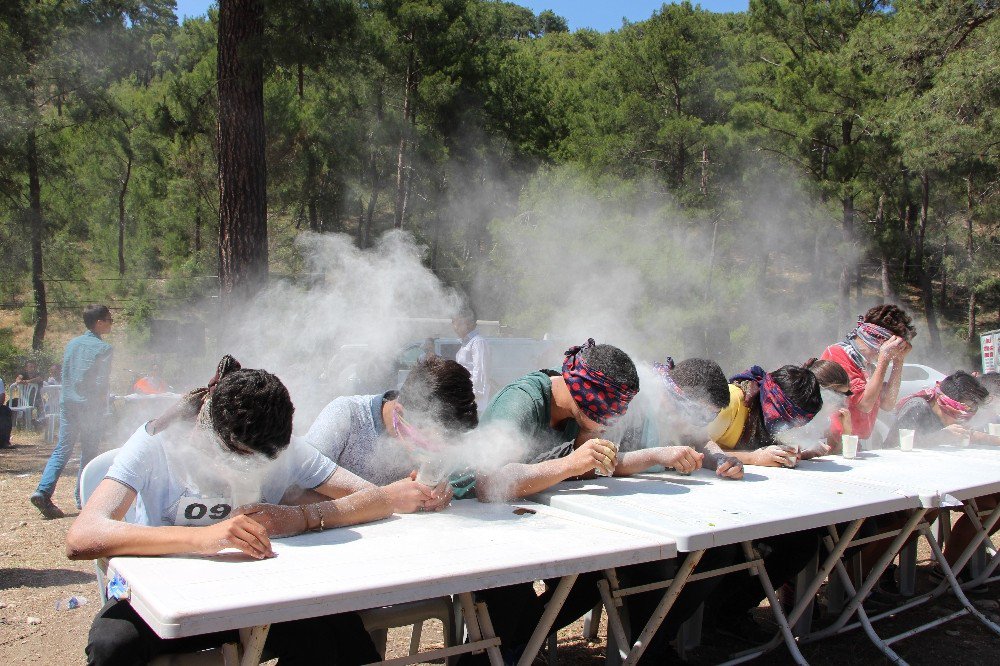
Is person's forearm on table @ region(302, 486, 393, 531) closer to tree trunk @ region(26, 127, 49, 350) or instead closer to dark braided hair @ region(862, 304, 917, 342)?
dark braided hair @ region(862, 304, 917, 342)

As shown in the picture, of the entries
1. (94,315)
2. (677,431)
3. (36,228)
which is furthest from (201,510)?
(36,228)

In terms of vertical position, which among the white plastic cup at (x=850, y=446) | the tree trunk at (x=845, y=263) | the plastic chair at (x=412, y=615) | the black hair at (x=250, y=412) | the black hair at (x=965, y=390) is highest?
the tree trunk at (x=845, y=263)

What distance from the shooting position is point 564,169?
1661 cm

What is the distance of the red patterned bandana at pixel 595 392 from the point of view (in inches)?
103

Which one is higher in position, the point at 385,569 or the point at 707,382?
the point at 707,382

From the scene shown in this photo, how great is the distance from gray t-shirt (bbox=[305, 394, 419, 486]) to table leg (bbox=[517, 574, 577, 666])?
0.68m

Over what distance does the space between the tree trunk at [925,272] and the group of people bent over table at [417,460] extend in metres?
17.0

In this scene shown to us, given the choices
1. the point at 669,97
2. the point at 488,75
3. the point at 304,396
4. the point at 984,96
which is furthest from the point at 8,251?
the point at 984,96

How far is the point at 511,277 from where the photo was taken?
49.1 ft

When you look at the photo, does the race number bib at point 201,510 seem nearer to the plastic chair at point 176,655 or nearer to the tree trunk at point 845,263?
the plastic chair at point 176,655

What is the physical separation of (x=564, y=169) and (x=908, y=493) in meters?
14.4

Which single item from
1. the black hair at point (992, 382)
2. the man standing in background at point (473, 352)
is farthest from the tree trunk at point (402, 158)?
the black hair at point (992, 382)

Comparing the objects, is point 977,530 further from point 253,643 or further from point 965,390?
point 253,643

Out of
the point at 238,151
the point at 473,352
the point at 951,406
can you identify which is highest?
the point at 238,151
